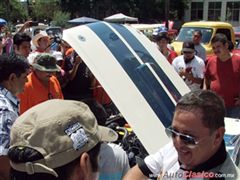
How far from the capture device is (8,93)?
9.77 feet

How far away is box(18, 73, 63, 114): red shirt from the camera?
3971 millimetres

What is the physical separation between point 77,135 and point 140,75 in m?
1.68

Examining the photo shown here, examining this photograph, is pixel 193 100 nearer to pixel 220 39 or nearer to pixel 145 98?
pixel 145 98

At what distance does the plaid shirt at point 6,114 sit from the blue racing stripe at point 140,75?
2.50ft

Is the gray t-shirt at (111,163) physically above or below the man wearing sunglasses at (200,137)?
below

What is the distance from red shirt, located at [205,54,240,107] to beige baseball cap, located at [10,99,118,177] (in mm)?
4171

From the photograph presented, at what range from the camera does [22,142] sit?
134cm

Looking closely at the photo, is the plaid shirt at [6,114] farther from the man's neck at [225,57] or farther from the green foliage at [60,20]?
the green foliage at [60,20]

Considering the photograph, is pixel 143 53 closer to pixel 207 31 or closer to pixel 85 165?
pixel 85 165

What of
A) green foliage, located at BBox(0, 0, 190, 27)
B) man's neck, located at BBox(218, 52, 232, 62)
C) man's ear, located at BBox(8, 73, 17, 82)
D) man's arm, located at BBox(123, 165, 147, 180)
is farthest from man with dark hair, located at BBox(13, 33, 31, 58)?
green foliage, located at BBox(0, 0, 190, 27)

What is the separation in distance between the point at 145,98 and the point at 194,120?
0.93 meters

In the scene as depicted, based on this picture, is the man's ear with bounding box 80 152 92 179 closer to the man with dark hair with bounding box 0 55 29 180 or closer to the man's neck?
the man with dark hair with bounding box 0 55 29 180

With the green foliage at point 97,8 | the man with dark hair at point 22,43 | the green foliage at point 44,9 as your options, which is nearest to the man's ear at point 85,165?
the man with dark hair at point 22,43

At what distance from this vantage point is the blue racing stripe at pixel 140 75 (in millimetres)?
2852
